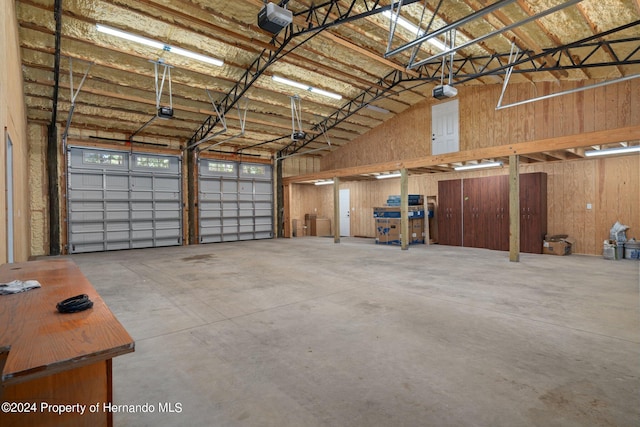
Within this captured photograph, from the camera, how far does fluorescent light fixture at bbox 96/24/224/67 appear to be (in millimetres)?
6332

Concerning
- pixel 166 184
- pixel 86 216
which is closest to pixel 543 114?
pixel 166 184

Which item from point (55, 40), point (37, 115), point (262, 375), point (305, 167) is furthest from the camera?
point (305, 167)

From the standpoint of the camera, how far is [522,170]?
959 cm

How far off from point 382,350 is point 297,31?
6.92 meters

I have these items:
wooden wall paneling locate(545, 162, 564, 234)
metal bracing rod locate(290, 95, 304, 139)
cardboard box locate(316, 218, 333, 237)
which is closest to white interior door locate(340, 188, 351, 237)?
cardboard box locate(316, 218, 333, 237)

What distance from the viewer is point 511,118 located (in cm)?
944

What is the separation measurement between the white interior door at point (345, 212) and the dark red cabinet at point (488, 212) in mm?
4722

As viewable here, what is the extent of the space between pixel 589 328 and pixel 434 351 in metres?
1.79

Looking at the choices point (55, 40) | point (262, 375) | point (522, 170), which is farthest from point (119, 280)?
point (522, 170)

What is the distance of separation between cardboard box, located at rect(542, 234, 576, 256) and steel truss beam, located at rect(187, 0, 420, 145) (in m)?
6.93

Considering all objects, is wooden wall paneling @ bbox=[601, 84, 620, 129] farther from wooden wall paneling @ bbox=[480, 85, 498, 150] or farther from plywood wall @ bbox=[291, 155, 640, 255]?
wooden wall paneling @ bbox=[480, 85, 498, 150]

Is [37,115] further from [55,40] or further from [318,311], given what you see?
[318,311]

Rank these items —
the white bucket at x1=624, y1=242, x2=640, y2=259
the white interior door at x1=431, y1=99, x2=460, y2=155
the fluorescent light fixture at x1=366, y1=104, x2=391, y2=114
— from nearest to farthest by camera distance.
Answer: the white bucket at x1=624, y1=242, x2=640, y2=259, the white interior door at x1=431, y1=99, x2=460, y2=155, the fluorescent light fixture at x1=366, y1=104, x2=391, y2=114

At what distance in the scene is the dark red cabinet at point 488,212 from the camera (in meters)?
8.73
